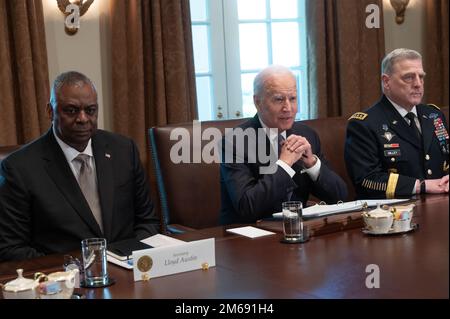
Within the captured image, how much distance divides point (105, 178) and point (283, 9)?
8.32ft

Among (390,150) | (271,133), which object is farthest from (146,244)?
(390,150)

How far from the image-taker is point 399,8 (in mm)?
4941

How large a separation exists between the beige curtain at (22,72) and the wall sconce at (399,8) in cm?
257

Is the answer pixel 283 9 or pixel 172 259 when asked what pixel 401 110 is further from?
pixel 172 259

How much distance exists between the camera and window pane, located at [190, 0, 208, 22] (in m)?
4.42

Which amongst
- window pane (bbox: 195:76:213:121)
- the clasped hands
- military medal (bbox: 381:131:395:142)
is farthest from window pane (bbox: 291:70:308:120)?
the clasped hands

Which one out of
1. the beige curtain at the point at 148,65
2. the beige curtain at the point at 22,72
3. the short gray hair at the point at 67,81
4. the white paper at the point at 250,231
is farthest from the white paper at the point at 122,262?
the beige curtain at the point at 148,65

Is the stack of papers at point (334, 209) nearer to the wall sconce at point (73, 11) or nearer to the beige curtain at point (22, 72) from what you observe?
the beige curtain at point (22, 72)

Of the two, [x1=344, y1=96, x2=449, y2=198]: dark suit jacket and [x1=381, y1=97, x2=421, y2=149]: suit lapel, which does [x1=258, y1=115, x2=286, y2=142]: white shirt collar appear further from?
[x1=381, y1=97, x2=421, y2=149]: suit lapel

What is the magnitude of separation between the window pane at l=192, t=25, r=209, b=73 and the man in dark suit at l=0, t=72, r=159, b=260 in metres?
1.74

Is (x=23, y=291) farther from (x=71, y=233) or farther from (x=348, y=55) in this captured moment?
(x=348, y=55)
